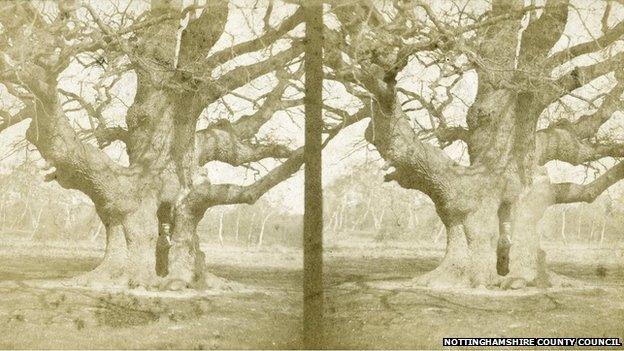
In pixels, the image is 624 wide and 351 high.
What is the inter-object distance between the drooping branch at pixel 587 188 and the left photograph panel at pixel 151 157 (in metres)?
6.47

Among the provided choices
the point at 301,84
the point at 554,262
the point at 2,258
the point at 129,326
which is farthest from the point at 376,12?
the point at 554,262

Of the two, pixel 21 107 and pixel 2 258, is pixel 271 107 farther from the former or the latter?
pixel 2 258

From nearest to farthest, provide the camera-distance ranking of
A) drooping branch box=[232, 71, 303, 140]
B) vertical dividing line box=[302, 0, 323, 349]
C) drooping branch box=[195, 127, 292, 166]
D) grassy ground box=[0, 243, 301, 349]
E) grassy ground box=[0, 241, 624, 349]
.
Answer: vertical dividing line box=[302, 0, 323, 349] → grassy ground box=[0, 243, 301, 349] → grassy ground box=[0, 241, 624, 349] → drooping branch box=[195, 127, 292, 166] → drooping branch box=[232, 71, 303, 140]

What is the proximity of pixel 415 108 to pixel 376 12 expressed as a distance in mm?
5155

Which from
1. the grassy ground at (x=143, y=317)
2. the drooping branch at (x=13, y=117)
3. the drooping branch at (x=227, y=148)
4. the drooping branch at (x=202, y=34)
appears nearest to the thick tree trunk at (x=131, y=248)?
the grassy ground at (x=143, y=317)

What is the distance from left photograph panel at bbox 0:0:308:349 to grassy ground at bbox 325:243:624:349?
37.3 inches

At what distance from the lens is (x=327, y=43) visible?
1123 cm

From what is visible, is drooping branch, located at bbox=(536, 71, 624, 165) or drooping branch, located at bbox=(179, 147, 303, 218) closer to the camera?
drooping branch, located at bbox=(179, 147, 303, 218)

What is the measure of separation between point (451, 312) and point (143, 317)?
5107mm

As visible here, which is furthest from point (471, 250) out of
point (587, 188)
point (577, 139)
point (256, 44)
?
point (256, 44)

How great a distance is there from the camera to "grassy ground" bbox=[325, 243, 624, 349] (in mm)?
8336

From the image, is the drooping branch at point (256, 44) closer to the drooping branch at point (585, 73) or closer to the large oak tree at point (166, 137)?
the large oak tree at point (166, 137)

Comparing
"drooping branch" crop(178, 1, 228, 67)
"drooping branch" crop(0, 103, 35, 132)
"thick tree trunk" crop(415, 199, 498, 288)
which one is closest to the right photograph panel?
"thick tree trunk" crop(415, 199, 498, 288)

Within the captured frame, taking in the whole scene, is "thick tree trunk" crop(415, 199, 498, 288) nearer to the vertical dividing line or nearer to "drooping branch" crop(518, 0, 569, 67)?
"drooping branch" crop(518, 0, 569, 67)
